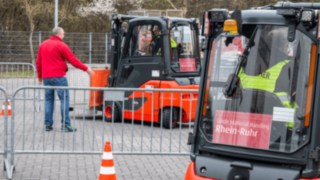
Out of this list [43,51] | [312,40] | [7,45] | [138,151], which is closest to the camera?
[312,40]

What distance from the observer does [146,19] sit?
12.8 m

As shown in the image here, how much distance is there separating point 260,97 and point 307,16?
0.78 metres

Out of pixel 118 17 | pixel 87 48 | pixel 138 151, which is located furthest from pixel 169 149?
pixel 87 48

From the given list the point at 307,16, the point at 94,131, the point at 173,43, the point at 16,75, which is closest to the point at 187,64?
the point at 173,43

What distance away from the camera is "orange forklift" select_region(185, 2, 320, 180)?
486 cm

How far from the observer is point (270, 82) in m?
5.06

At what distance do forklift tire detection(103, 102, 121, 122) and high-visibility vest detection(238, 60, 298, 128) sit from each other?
3623 mm

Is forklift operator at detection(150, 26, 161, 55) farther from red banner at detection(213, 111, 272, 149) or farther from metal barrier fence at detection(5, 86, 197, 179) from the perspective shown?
red banner at detection(213, 111, 272, 149)

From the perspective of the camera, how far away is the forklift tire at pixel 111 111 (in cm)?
859

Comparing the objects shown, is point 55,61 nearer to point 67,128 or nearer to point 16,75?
point 67,128

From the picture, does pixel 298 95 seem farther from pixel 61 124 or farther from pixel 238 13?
pixel 61 124

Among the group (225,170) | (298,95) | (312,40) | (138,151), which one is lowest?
(138,151)

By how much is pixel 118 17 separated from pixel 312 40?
8.98 meters

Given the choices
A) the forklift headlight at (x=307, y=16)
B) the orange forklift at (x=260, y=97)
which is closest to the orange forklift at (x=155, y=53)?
the orange forklift at (x=260, y=97)
